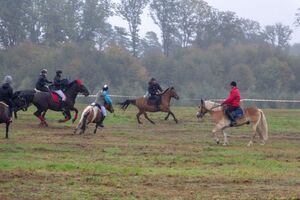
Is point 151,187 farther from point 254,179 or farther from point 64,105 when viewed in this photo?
point 64,105

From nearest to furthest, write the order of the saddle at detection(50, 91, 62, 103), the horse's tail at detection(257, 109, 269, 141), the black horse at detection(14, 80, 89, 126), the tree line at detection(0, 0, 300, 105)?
the horse's tail at detection(257, 109, 269, 141) → the black horse at detection(14, 80, 89, 126) → the saddle at detection(50, 91, 62, 103) → the tree line at detection(0, 0, 300, 105)

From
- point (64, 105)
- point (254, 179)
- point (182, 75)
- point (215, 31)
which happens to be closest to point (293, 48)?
point (215, 31)

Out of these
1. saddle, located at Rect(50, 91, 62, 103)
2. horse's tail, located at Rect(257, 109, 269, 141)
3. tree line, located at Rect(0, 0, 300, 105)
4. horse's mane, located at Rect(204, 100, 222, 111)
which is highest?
tree line, located at Rect(0, 0, 300, 105)

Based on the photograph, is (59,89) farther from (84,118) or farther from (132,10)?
(132,10)

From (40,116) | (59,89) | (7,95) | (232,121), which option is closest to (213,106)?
(232,121)

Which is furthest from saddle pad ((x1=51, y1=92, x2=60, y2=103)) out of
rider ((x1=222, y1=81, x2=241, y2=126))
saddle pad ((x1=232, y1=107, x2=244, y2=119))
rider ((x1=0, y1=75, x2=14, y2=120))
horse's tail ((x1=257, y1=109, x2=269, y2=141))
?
horse's tail ((x1=257, y1=109, x2=269, y2=141))

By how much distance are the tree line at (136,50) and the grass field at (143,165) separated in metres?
33.7

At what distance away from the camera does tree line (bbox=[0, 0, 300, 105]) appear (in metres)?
67.4

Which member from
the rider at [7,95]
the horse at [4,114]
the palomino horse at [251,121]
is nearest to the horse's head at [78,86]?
the rider at [7,95]

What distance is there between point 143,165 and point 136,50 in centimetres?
6802

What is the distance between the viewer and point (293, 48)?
Result: 15962cm

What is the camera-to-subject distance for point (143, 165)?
1775cm

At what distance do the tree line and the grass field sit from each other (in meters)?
33.7

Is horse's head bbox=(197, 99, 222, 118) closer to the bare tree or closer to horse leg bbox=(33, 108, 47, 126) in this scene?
horse leg bbox=(33, 108, 47, 126)
